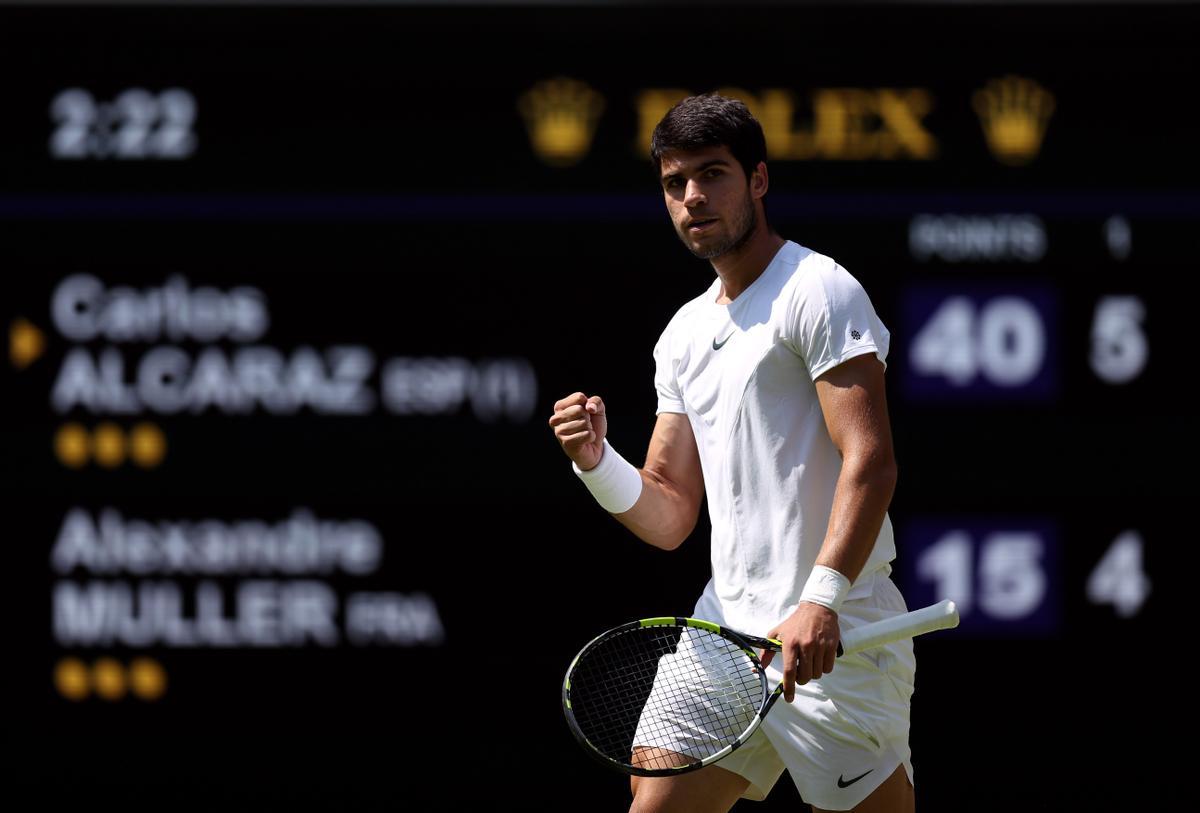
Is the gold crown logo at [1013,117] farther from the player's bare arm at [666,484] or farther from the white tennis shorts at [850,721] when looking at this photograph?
the white tennis shorts at [850,721]

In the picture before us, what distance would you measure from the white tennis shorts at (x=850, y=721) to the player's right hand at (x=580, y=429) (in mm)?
491

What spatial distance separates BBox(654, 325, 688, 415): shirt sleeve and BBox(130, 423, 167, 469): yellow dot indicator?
206 centimetres

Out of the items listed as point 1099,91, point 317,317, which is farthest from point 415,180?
point 1099,91

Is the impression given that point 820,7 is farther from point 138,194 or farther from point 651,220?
point 138,194

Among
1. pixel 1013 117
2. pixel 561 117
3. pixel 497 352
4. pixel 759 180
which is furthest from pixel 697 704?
pixel 1013 117

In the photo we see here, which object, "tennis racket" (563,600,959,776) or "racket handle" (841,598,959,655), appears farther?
"tennis racket" (563,600,959,776)

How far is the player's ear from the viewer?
3.30 m

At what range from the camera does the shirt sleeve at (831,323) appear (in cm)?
311

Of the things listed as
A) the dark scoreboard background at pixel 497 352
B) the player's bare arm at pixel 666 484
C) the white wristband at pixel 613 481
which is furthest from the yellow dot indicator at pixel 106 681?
the white wristband at pixel 613 481

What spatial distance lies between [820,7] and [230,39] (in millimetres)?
1594

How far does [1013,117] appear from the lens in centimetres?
515

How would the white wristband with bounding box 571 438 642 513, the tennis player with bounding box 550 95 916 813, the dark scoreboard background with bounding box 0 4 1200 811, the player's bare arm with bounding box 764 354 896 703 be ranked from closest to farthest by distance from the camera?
the player's bare arm with bounding box 764 354 896 703 < the tennis player with bounding box 550 95 916 813 < the white wristband with bounding box 571 438 642 513 < the dark scoreboard background with bounding box 0 4 1200 811

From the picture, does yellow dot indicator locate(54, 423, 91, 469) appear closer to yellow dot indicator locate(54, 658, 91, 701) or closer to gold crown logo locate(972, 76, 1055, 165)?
yellow dot indicator locate(54, 658, 91, 701)

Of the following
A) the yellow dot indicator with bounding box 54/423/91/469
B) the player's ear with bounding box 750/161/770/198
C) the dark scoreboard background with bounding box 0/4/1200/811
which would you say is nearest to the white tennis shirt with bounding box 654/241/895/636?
the player's ear with bounding box 750/161/770/198
